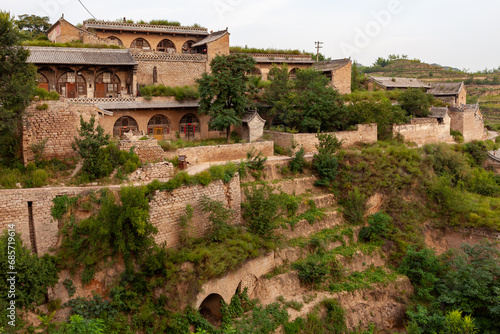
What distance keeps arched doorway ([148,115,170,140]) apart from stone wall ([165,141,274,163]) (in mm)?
5402

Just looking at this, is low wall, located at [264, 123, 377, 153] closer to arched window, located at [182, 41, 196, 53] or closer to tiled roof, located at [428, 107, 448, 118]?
tiled roof, located at [428, 107, 448, 118]

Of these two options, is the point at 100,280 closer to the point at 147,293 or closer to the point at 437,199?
the point at 147,293

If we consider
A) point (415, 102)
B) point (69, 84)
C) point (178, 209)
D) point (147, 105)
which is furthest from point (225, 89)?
point (415, 102)

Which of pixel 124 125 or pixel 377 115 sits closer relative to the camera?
pixel 124 125

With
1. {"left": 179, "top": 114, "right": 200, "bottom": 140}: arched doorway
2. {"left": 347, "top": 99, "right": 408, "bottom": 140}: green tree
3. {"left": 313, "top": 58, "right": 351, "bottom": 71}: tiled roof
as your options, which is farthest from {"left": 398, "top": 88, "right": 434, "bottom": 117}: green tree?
{"left": 179, "top": 114, "right": 200, "bottom": 140}: arched doorway

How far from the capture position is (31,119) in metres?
14.2

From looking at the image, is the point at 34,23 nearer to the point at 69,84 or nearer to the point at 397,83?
the point at 69,84

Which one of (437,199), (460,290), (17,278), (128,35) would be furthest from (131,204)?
(128,35)

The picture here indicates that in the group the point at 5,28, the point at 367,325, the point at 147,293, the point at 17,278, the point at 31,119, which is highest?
the point at 5,28

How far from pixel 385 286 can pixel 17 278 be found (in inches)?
525

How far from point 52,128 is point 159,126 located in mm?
8856

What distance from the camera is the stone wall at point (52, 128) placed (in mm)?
14006

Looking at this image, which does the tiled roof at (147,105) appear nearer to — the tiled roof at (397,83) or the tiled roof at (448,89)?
the tiled roof at (397,83)

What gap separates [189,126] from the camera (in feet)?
78.2
